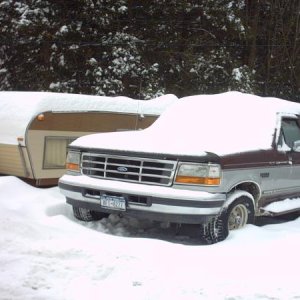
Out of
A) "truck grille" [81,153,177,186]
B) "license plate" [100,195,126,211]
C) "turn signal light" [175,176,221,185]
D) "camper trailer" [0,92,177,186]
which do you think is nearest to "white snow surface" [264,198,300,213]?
"turn signal light" [175,176,221,185]

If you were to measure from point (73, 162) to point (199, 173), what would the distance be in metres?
1.81

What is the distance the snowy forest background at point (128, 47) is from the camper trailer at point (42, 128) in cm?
931

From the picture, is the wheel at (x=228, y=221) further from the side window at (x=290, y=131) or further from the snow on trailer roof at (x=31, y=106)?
the snow on trailer roof at (x=31, y=106)

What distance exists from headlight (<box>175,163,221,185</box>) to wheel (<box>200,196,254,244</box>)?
0.46 m

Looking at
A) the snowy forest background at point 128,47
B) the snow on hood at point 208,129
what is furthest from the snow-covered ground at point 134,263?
the snowy forest background at point 128,47

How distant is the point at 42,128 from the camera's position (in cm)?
894

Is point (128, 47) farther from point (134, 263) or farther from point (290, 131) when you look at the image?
point (134, 263)

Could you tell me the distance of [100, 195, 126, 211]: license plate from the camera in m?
6.54

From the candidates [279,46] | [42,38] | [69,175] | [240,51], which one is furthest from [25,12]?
[69,175]

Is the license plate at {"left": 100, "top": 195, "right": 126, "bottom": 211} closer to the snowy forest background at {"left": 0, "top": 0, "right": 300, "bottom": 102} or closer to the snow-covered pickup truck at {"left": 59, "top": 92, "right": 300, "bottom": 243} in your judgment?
the snow-covered pickup truck at {"left": 59, "top": 92, "right": 300, "bottom": 243}

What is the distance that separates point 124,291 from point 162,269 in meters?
0.66

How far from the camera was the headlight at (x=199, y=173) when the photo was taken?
250 inches

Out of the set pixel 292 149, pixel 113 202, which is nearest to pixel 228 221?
pixel 113 202

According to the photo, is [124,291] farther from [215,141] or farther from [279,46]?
[279,46]
